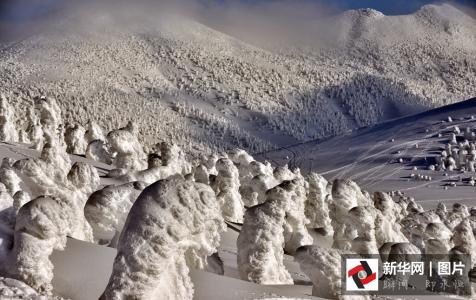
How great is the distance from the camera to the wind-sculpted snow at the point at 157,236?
5312 mm

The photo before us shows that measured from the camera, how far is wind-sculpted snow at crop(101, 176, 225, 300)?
17.4ft

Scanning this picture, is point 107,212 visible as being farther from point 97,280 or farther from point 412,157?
point 412,157

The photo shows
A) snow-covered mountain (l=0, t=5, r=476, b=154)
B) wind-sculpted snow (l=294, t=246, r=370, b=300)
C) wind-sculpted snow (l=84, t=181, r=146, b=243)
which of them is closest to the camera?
wind-sculpted snow (l=294, t=246, r=370, b=300)

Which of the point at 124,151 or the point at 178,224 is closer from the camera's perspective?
the point at 178,224

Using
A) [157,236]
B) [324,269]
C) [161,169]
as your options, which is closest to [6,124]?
[161,169]

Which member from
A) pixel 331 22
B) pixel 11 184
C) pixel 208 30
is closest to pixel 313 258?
pixel 11 184

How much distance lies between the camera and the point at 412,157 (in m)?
45.5

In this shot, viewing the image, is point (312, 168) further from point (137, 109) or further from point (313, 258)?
point (313, 258)

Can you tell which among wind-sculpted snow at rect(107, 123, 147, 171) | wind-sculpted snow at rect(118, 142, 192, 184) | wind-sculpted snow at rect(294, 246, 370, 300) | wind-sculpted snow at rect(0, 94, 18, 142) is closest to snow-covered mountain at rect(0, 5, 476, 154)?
wind-sculpted snow at rect(0, 94, 18, 142)

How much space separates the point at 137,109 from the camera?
7875cm

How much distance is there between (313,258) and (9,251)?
320 cm

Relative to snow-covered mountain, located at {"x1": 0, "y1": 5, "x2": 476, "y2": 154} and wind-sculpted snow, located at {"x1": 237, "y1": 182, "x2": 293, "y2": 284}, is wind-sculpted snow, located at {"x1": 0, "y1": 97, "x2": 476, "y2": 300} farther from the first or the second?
snow-covered mountain, located at {"x1": 0, "y1": 5, "x2": 476, "y2": 154}

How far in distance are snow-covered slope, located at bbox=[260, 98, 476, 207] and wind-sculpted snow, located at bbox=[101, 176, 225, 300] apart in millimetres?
30271

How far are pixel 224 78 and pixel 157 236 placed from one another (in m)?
91.5
